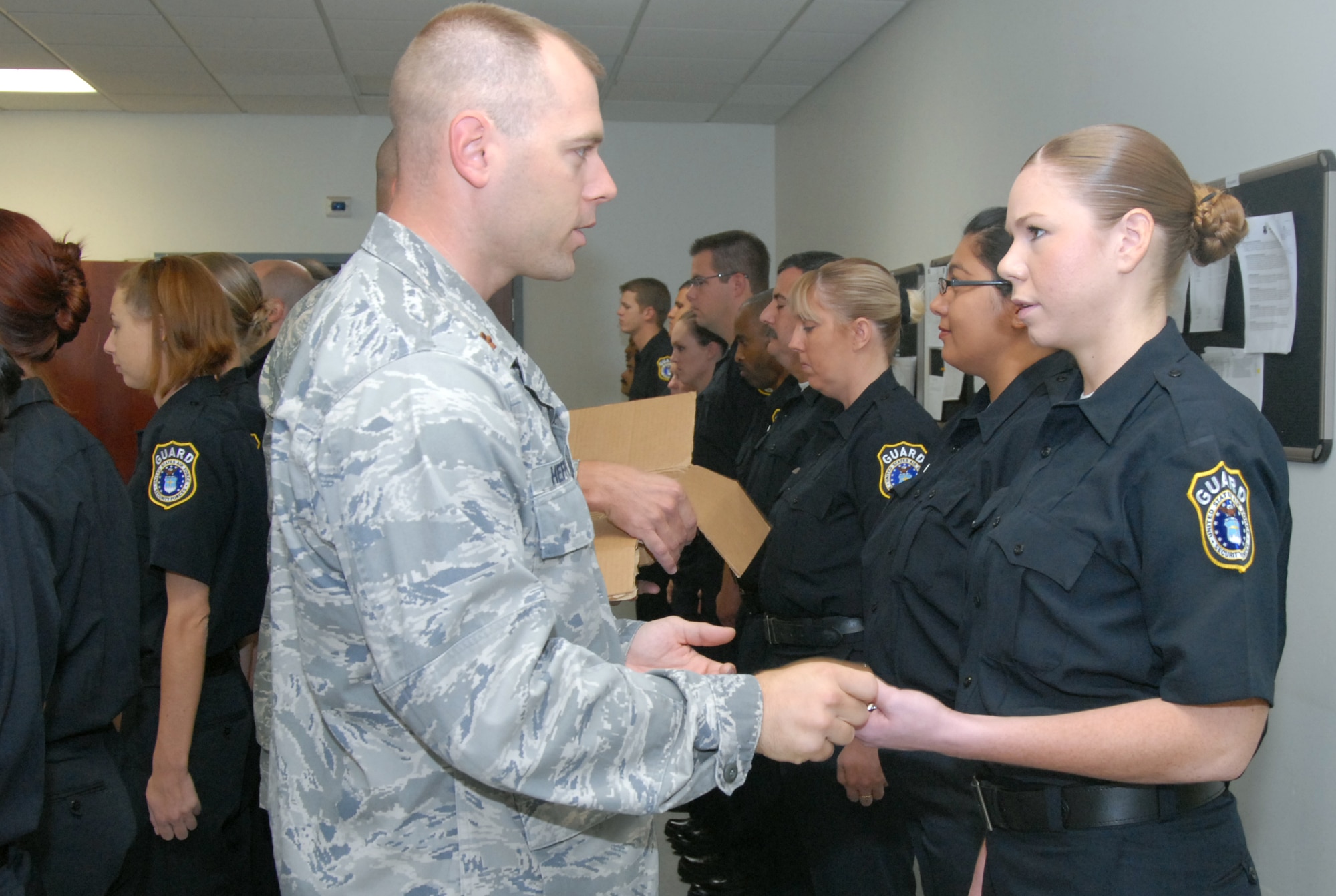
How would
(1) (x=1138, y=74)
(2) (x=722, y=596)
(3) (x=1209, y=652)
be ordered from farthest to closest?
(2) (x=722, y=596)
(1) (x=1138, y=74)
(3) (x=1209, y=652)

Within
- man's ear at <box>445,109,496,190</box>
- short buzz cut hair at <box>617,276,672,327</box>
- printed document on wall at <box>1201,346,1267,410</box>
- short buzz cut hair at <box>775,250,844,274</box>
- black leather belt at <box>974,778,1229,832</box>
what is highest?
short buzz cut hair at <box>617,276,672,327</box>

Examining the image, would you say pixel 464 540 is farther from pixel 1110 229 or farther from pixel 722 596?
pixel 722 596

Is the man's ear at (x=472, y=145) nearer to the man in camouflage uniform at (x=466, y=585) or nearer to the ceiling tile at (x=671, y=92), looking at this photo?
the man in camouflage uniform at (x=466, y=585)

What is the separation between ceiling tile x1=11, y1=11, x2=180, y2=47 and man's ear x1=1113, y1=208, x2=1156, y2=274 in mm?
4840

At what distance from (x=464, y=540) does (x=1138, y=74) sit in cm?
284

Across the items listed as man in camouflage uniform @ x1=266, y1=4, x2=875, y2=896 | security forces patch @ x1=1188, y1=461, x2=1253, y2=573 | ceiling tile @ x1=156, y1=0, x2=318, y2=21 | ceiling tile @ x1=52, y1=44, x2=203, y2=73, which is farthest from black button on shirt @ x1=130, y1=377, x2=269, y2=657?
ceiling tile @ x1=52, y1=44, x2=203, y2=73

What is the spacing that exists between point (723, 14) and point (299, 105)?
305 centimetres

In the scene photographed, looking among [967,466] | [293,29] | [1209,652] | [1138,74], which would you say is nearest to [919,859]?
[967,466]

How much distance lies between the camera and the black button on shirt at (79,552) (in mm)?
1497

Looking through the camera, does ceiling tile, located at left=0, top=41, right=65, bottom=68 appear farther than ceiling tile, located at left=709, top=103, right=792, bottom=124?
No

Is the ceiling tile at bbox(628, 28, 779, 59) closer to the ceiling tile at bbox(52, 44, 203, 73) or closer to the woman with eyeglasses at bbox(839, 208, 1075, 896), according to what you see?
the ceiling tile at bbox(52, 44, 203, 73)

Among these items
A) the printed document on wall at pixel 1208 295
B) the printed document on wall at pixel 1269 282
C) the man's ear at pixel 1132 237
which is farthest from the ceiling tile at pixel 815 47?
the man's ear at pixel 1132 237

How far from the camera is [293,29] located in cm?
487

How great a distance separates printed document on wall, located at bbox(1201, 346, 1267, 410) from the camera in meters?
2.40
